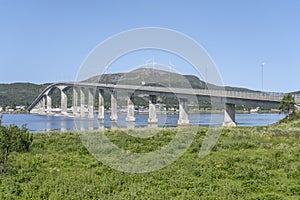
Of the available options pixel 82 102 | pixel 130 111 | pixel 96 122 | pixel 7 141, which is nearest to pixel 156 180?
pixel 7 141

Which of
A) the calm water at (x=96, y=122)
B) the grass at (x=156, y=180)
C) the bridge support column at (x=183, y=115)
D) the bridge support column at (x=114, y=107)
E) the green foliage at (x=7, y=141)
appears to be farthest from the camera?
the bridge support column at (x=114, y=107)

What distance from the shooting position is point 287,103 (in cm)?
6525

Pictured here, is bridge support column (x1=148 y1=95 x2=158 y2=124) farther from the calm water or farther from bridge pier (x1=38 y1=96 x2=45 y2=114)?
bridge pier (x1=38 y1=96 x2=45 y2=114)

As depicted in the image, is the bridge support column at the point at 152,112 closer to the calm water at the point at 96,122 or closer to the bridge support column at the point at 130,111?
the calm water at the point at 96,122

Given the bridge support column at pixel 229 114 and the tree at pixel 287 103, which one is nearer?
the tree at pixel 287 103

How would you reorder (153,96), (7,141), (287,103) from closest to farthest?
1. (7,141)
2. (287,103)
3. (153,96)

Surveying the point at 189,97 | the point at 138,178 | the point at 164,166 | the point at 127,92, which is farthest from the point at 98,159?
the point at 127,92

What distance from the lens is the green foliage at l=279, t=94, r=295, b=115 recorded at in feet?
214

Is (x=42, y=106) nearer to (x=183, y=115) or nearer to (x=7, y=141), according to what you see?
(x=183, y=115)

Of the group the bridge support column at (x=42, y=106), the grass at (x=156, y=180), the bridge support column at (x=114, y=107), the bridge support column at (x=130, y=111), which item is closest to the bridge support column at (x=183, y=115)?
the bridge support column at (x=130, y=111)

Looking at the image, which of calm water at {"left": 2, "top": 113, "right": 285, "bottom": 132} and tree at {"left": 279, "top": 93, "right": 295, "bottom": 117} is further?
calm water at {"left": 2, "top": 113, "right": 285, "bottom": 132}

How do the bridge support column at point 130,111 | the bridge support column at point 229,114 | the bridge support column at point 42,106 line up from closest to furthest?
the bridge support column at point 229,114 → the bridge support column at point 130,111 → the bridge support column at point 42,106

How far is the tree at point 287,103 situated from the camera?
2569 inches

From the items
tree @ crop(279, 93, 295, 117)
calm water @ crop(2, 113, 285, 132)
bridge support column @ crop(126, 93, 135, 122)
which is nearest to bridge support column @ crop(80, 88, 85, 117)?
calm water @ crop(2, 113, 285, 132)
